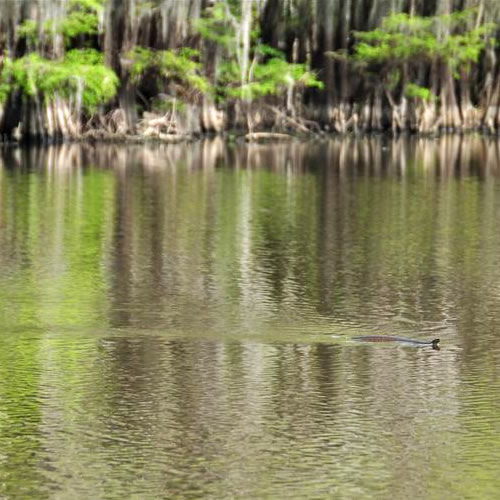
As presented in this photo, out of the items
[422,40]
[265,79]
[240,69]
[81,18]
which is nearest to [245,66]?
[240,69]

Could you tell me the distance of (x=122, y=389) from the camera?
1202 cm

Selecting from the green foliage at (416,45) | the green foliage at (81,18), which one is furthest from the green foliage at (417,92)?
the green foliage at (81,18)

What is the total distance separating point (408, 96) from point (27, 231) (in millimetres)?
40371

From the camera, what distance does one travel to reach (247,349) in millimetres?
13695

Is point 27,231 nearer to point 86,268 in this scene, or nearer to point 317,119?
point 86,268

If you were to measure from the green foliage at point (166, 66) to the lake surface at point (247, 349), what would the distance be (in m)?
24.6

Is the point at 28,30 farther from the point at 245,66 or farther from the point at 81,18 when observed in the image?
the point at 245,66

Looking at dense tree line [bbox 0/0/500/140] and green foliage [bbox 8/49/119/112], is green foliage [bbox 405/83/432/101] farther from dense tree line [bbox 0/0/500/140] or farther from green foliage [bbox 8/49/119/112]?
green foliage [bbox 8/49/119/112]

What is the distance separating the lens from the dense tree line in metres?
49.1

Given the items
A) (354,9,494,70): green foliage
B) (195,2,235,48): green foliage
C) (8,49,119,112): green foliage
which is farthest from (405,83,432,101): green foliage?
(8,49,119,112): green foliage

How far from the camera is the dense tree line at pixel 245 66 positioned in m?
49.1

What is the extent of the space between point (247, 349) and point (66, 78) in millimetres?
35070

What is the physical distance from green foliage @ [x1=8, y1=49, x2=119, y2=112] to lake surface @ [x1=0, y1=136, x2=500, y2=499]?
19.0 metres

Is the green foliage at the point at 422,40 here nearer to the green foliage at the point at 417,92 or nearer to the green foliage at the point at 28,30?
the green foliage at the point at 417,92
